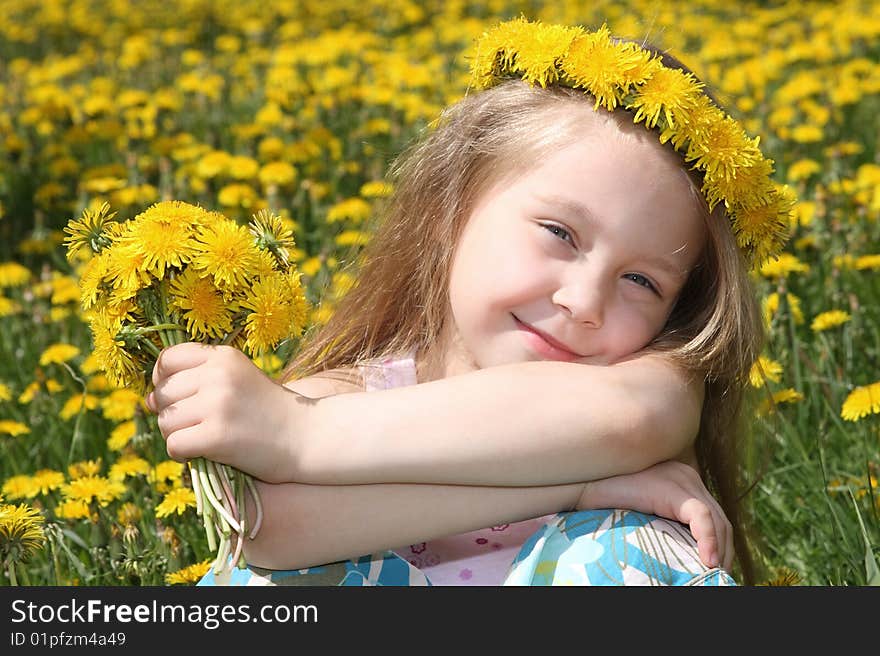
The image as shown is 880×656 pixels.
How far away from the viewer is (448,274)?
194 centimetres

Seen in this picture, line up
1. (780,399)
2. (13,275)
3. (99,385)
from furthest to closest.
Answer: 1. (13,275)
2. (99,385)
3. (780,399)

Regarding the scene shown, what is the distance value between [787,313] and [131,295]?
1.60 m

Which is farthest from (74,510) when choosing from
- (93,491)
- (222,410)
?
(222,410)

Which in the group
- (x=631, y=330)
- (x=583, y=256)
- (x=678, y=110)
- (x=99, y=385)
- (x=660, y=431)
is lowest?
(x=99, y=385)

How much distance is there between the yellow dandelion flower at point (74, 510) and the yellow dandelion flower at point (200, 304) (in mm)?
799

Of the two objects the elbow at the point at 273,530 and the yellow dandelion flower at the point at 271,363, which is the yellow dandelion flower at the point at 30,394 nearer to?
the yellow dandelion flower at the point at 271,363

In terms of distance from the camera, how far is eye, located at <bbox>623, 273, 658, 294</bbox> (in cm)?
179

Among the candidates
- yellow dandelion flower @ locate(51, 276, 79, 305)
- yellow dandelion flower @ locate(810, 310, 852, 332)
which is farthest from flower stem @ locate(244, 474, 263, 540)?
yellow dandelion flower @ locate(51, 276, 79, 305)

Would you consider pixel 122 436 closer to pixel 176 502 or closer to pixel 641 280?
pixel 176 502

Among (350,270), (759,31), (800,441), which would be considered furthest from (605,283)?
(759,31)

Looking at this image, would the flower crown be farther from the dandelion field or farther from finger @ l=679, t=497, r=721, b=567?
finger @ l=679, t=497, r=721, b=567

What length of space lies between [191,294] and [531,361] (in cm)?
48

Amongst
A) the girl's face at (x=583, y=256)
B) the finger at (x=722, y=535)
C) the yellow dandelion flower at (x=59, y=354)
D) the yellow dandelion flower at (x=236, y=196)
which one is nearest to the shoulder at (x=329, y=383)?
the girl's face at (x=583, y=256)

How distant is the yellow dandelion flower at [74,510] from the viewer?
2197 millimetres
